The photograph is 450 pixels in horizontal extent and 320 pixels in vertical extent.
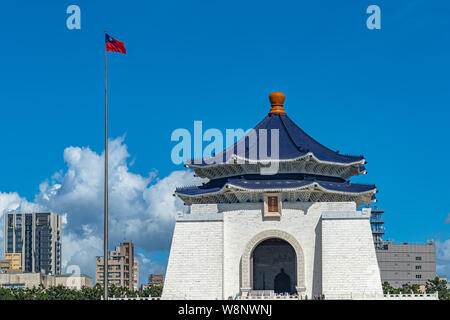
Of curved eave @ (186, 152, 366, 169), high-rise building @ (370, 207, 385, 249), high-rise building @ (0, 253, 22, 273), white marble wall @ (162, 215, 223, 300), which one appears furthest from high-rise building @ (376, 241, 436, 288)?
white marble wall @ (162, 215, 223, 300)

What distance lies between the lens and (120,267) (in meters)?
160

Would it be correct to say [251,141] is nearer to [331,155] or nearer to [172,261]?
[331,155]

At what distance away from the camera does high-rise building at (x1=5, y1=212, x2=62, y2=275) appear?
18388 centimetres

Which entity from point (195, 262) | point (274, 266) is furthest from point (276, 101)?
point (195, 262)

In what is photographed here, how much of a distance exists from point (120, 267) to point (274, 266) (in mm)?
95618

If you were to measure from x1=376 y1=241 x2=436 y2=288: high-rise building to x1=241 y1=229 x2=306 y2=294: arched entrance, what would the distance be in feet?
298

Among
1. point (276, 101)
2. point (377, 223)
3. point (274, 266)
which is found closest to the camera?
point (274, 266)

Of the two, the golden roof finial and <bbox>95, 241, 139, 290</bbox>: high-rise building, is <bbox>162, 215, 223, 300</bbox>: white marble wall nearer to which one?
the golden roof finial

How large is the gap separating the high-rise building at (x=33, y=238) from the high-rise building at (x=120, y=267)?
24.9 m

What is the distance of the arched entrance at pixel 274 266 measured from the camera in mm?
67500

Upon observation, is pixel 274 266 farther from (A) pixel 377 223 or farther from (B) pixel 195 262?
(A) pixel 377 223

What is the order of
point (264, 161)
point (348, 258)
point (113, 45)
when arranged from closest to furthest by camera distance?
point (113, 45), point (348, 258), point (264, 161)
